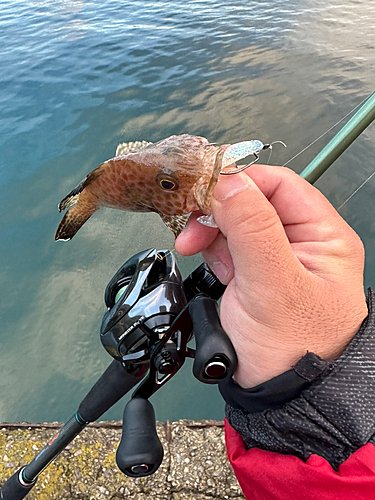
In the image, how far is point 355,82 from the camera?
22.5 feet

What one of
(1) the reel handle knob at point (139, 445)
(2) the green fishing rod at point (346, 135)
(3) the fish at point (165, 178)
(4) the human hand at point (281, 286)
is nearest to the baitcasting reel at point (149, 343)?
(1) the reel handle knob at point (139, 445)

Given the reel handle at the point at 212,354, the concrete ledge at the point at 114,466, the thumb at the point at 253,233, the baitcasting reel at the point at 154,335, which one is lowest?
the concrete ledge at the point at 114,466

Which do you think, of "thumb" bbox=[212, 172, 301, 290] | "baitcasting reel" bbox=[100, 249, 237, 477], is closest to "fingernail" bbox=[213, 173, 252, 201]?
"thumb" bbox=[212, 172, 301, 290]

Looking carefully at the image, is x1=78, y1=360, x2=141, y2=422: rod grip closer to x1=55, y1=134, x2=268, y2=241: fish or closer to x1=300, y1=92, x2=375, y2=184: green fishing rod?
x1=55, y1=134, x2=268, y2=241: fish

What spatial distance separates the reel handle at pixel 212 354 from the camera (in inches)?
40.2

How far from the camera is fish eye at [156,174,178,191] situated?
141 centimetres

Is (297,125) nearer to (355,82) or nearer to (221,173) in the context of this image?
(355,82)

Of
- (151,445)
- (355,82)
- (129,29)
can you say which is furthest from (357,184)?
(129,29)

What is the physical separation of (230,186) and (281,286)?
38cm

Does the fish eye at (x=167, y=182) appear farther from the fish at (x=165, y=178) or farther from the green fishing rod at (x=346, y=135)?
the green fishing rod at (x=346, y=135)

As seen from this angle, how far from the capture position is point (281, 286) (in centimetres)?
108

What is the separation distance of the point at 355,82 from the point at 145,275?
725cm

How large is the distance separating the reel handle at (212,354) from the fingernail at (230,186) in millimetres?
414

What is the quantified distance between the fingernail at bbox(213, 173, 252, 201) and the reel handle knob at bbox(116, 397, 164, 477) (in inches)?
30.7
